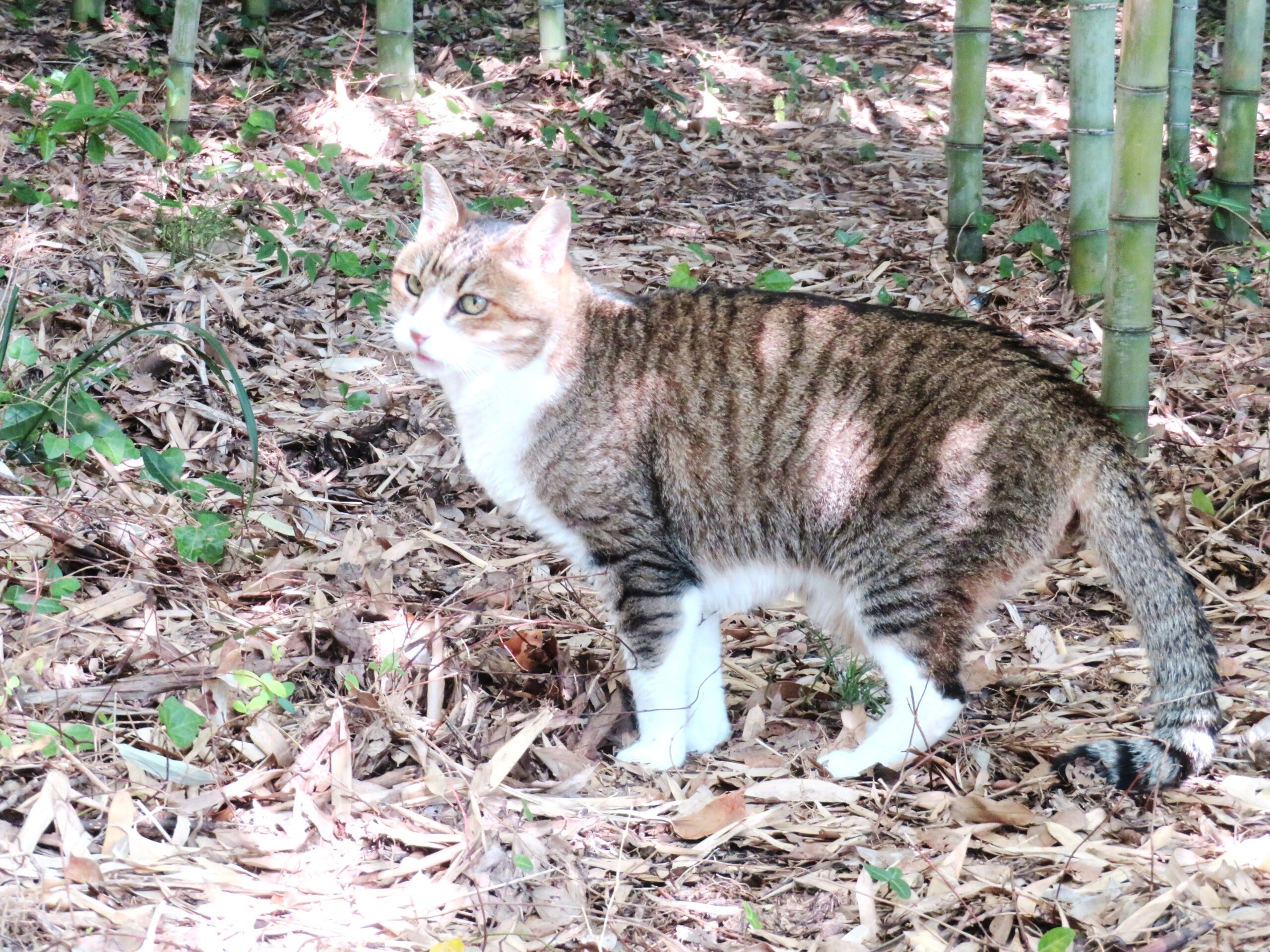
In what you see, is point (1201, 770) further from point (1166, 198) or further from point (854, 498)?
point (1166, 198)

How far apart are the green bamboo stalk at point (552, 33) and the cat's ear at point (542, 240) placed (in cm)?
576

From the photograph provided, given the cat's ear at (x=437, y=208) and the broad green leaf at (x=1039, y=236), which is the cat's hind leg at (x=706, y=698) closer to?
the cat's ear at (x=437, y=208)

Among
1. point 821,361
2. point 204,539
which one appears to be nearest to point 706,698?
point 821,361

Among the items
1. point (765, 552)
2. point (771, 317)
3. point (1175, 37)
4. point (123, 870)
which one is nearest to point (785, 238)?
point (1175, 37)

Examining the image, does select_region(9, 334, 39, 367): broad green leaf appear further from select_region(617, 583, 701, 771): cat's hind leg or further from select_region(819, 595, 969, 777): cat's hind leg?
select_region(819, 595, 969, 777): cat's hind leg

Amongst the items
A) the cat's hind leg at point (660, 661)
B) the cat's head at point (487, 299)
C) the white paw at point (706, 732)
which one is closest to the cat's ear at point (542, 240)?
the cat's head at point (487, 299)

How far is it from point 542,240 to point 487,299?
0.80 feet

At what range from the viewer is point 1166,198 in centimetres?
728

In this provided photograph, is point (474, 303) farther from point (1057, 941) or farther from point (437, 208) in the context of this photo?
point (1057, 941)

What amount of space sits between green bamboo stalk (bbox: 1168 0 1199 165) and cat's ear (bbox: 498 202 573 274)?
5.15 m

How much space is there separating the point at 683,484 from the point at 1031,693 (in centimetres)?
127

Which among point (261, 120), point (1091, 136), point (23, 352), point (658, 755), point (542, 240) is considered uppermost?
point (261, 120)

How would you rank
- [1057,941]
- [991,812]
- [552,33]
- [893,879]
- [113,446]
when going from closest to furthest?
[1057,941], [893,879], [991,812], [113,446], [552,33]

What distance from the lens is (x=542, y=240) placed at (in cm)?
382
